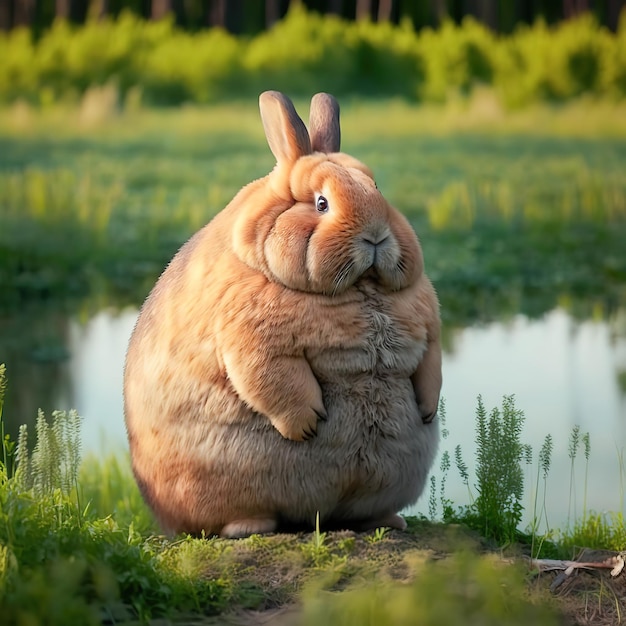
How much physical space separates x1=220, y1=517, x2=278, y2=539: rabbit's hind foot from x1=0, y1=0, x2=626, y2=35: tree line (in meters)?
5.01

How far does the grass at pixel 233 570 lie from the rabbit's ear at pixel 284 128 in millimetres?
1201

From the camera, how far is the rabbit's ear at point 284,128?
3.63 meters

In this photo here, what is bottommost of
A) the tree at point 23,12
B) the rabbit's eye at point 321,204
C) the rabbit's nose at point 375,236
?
the rabbit's nose at point 375,236

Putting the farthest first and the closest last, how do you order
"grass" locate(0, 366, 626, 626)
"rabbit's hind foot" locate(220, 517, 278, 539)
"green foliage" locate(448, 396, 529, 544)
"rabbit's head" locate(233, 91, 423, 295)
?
"green foliage" locate(448, 396, 529, 544)
"rabbit's hind foot" locate(220, 517, 278, 539)
"rabbit's head" locate(233, 91, 423, 295)
"grass" locate(0, 366, 626, 626)

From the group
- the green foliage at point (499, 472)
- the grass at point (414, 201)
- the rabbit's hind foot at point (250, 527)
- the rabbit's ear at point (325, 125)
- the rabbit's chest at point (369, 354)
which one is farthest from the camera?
the grass at point (414, 201)

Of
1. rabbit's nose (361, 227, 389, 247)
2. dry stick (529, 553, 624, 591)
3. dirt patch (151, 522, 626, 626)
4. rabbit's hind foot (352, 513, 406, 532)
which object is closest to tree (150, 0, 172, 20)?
rabbit's nose (361, 227, 389, 247)

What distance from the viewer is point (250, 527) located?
12.0 ft

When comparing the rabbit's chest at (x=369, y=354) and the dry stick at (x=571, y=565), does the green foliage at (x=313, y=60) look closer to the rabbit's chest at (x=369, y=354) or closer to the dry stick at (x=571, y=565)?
the rabbit's chest at (x=369, y=354)

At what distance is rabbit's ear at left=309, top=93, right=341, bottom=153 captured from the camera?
3.82 m

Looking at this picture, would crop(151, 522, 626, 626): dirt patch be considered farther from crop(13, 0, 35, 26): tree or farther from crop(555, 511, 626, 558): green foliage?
crop(13, 0, 35, 26): tree

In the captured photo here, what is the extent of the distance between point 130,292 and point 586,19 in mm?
3907

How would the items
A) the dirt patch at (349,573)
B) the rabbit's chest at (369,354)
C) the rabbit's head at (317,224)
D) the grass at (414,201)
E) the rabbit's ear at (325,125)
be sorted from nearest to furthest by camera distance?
the dirt patch at (349,573) < the rabbit's head at (317,224) < the rabbit's chest at (369,354) < the rabbit's ear at (325,125) < the grass at (414,201)

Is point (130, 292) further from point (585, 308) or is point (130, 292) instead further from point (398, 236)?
point (398, 236)

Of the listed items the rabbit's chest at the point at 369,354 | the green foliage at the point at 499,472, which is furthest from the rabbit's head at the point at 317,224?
the green foliage at the point at 499,472
